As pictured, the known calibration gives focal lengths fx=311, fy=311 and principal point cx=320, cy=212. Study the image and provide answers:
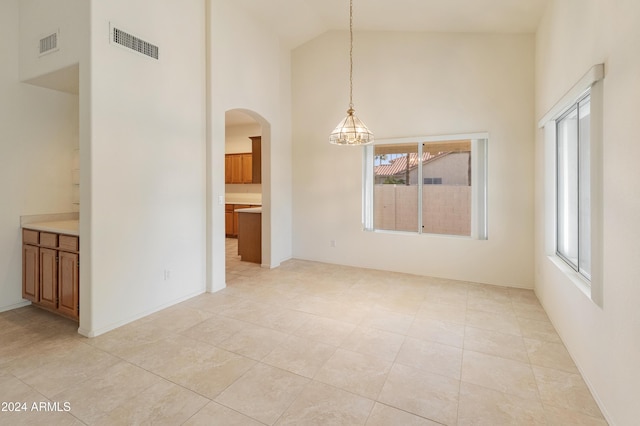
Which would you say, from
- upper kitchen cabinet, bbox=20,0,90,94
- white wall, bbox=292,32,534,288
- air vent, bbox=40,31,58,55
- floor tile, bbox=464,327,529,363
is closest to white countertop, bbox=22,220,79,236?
upper kitchen cabinet, bbox=20,0,90,94

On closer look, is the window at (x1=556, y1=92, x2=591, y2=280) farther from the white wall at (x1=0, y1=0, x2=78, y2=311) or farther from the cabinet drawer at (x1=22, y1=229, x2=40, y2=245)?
the white wall at (x1=0, y1=0, x2=78, y2=311)

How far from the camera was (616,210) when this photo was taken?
1.83 meters

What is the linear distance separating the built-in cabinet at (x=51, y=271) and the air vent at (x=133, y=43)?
1940 mm

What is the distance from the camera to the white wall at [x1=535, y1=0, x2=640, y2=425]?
1.61 m

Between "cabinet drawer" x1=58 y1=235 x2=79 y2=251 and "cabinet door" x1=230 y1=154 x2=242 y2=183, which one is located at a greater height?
"cabinet door" x1=230 y1=154 x2=242 y2=183

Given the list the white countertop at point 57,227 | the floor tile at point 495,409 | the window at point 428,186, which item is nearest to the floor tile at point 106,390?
the white countertop at point 57,227

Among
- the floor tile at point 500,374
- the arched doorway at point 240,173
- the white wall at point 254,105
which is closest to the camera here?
the floor tile at point 500,374

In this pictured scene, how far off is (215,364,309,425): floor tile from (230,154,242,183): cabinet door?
6.90 meters

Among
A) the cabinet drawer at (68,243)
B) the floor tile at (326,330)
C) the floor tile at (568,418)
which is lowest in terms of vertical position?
the floor tile at (568,418)

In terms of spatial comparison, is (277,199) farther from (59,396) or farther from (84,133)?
(59,396)

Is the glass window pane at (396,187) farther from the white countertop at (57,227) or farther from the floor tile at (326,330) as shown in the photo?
the white countertop at (57,227)

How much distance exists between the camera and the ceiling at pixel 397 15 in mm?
3773

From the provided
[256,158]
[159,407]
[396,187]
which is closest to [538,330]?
[396,187]

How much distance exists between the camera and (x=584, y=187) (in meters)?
2.56
